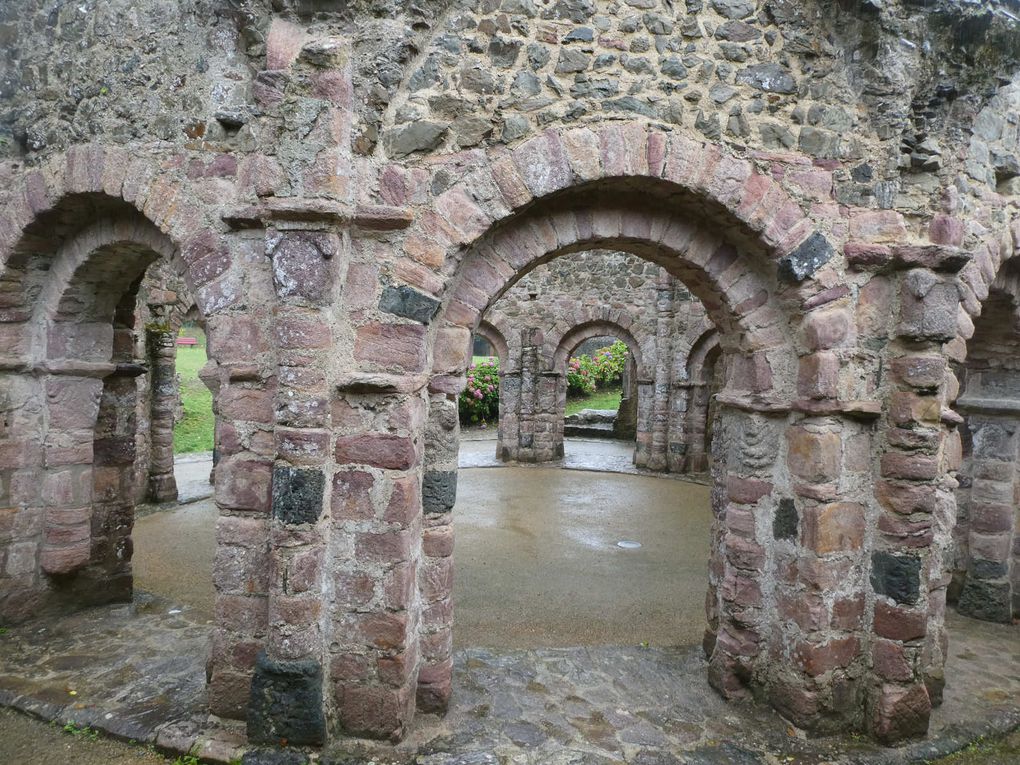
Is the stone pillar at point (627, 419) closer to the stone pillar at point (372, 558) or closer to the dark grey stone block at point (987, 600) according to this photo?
the dark grey stone block at point (987, 600)

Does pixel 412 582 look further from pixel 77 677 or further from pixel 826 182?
pixel 826 182

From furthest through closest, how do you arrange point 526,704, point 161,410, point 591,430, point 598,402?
point 598,402 → point 591,430 → point 161,410 → point 526,704

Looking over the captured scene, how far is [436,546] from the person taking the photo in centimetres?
383

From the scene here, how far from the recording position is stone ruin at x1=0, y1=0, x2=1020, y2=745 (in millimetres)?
3506

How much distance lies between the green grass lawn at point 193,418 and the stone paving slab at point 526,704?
8725 mm

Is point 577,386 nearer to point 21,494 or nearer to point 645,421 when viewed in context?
point 645,421

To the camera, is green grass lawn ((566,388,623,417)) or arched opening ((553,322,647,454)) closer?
arched opening ((553,322,647,454))

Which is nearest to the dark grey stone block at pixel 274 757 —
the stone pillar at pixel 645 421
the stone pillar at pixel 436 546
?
the stone pillar at pixel 436 546

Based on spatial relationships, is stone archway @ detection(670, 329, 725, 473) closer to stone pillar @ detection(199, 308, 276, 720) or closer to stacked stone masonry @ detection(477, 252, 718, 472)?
stacked stone masonry @ detection(477, 252, 718, 472)

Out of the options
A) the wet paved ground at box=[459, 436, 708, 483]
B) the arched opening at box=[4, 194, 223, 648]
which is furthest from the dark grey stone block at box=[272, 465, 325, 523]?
the wet paved ground at box=[459, 436, 708, 483]

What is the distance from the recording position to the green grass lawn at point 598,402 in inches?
821

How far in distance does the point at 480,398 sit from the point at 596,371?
18.3 feet

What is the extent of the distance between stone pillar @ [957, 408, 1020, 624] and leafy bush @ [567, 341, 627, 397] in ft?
50.9

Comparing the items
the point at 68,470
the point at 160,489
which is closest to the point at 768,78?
the point at 68,470
